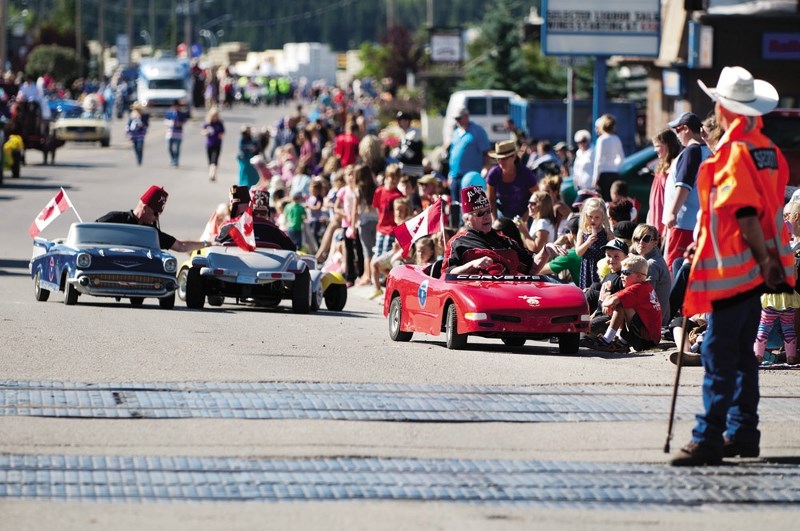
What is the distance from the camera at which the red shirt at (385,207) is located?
20984 millimetres

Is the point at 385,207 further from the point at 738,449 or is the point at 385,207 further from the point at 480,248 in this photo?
the point at 738,449

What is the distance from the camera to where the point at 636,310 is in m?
13.6

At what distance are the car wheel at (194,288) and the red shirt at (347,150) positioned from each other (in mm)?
12298

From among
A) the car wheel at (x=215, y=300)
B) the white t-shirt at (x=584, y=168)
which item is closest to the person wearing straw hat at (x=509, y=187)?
the car wheel at (x=215, y=300)

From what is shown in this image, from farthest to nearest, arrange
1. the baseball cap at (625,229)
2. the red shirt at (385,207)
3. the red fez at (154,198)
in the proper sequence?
the red shirt at (385,207) < the red fez at (154,198) < the baseball cap at (625,229)

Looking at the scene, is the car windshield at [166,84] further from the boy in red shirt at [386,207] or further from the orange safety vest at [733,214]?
the orange safety vest at [733,214]

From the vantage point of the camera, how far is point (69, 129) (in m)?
59.7

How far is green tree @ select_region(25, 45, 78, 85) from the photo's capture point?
338 feet

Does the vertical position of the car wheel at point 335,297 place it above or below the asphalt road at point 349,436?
below

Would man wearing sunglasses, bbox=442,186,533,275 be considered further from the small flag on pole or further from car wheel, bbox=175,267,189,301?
the small flag on pole

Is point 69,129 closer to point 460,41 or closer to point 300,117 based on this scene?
point 300,117

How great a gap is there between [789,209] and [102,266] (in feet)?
24.5

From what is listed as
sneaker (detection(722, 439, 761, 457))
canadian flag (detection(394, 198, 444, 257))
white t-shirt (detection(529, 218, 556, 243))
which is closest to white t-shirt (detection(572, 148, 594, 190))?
white t-shirt (detection(529, 218, 556, 243))

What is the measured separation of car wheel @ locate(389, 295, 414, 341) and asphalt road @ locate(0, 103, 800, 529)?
0.36m
